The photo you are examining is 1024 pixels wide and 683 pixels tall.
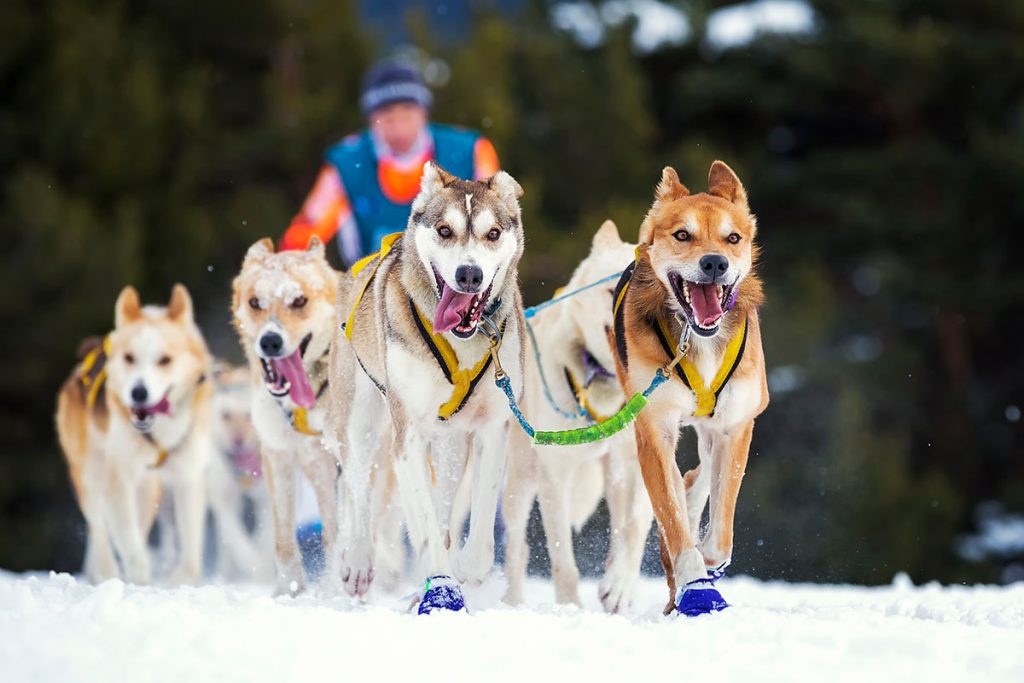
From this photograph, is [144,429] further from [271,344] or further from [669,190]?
[669,190]

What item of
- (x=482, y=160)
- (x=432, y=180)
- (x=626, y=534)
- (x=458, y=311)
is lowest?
(x=626, y=534)

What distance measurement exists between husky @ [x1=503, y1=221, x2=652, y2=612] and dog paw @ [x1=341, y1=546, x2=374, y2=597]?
0.69 m

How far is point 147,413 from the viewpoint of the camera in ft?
23.0

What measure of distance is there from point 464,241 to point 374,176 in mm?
2754

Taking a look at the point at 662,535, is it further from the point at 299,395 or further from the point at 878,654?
the point at 299,395

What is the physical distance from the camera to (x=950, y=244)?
1744cm

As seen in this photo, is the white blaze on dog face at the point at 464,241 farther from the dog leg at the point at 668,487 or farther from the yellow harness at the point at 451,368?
the dog leg at the point at 668,487

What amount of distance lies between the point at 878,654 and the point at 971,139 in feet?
50.2

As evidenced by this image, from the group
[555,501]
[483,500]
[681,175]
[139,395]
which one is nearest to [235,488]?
[139,395]

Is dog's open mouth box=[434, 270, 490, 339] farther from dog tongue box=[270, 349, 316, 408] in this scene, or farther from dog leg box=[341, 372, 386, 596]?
dog tongue box=[270, 349, 316, 408]

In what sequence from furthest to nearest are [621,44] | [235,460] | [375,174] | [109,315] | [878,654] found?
[621,44] < [109,315] < [235,460] < [375,174] < [878,654]

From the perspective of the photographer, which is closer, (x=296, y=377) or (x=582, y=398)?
(x=296, y=377)

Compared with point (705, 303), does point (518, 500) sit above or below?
below

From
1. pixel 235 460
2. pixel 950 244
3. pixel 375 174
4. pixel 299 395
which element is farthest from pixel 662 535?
pixel 950 244
